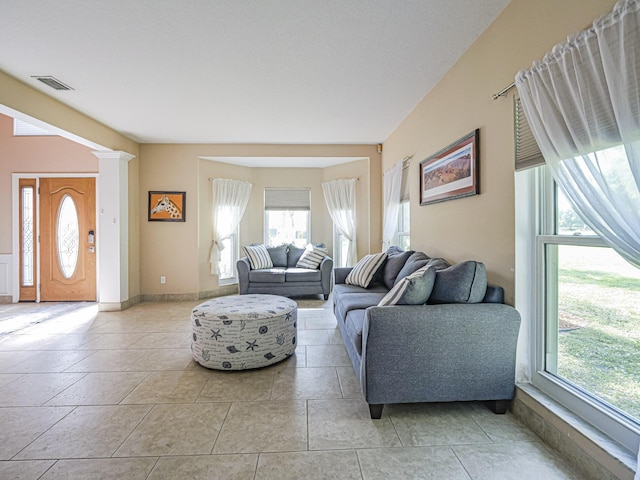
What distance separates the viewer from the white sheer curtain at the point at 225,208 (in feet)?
18.3

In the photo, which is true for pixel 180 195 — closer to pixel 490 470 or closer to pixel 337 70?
pixel 337 70

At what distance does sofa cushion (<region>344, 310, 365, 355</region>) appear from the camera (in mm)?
2215

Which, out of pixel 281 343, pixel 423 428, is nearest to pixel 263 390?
pixel 281 343

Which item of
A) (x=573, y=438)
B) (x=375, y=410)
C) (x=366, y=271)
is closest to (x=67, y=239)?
(x=366, y=271)

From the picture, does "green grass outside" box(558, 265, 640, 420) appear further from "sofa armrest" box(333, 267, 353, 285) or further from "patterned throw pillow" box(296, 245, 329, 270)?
"patterned throw pillow" box(296, 245, 329, 270)

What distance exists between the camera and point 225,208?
5770mm

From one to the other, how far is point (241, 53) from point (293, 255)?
3849 millimetres

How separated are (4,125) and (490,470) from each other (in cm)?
740

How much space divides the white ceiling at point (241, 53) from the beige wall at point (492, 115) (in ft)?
0.61

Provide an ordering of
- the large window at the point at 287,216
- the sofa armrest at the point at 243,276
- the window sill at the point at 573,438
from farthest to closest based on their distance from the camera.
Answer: the large window at the point at 287,216
the sofa armrest at the point at 243,276
the window sill at the point at 573,438

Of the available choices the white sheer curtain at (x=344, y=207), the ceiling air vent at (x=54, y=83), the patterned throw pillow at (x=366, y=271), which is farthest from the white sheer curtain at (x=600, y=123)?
the white sheer curtain at (x=344, y=207)

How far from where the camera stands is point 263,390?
2.35 meters

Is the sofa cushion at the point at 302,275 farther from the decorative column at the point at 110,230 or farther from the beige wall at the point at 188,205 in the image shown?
the decorative column at the point at 110,230

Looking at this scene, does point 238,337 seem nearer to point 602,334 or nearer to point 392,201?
point 602,334
